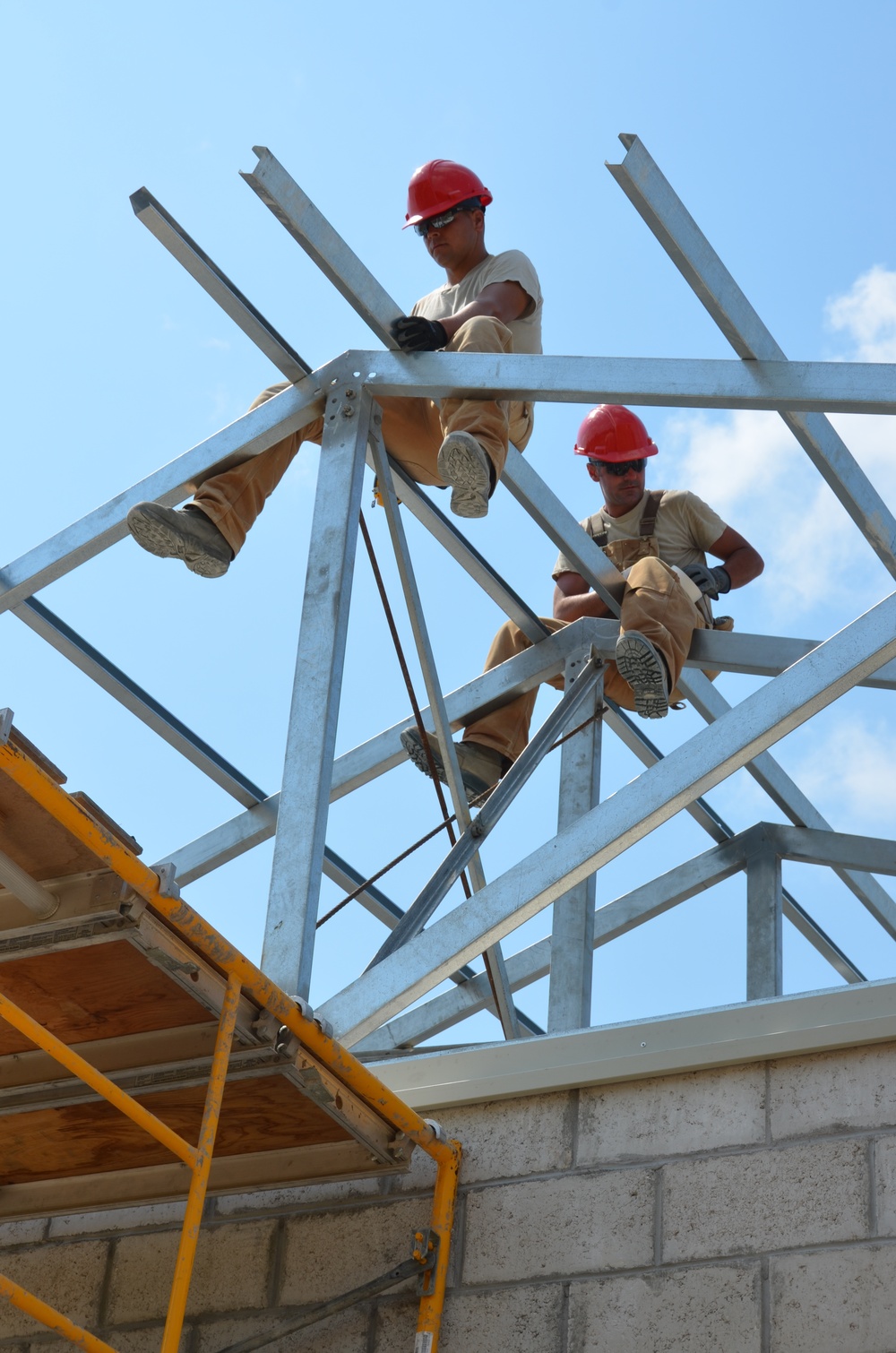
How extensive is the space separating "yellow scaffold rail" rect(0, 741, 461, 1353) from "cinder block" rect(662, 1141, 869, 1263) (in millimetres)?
637

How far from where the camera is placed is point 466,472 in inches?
213

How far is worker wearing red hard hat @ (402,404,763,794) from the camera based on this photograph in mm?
6414

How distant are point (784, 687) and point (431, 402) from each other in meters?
2.24

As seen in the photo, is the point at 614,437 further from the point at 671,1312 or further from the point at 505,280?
the point at 671,1312

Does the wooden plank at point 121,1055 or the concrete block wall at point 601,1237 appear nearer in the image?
the concrete block wall at point 601,1237

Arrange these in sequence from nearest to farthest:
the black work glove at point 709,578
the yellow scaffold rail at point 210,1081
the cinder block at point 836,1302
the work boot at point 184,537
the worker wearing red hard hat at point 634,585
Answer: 1. the yellow scaffold rail at point 210,1081
2. the cinder block at point 836,1302
3. the work boot at point 184,537
4. the worker wearing red hard hat at point 634,585
5. the black work glove at point 709,578

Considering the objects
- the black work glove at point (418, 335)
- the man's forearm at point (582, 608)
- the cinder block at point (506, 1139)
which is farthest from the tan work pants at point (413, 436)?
the cinder block at point (506, 1139)

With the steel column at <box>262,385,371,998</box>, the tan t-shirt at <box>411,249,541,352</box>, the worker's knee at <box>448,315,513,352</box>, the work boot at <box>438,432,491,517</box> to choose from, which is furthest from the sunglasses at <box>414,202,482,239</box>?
the work boot at <box>438,432,491,517</box>

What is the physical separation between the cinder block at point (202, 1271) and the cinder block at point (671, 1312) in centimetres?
95

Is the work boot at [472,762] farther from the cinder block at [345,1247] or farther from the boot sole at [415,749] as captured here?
the cinder block at [345,1247]

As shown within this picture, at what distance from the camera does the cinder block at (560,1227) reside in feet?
14.7

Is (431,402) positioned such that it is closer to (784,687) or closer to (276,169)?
(276,169)

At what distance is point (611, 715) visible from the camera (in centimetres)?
777

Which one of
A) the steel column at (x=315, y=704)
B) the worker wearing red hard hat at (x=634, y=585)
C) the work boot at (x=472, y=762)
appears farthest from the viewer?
the work boot at (x=472, y=762)
